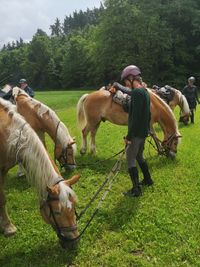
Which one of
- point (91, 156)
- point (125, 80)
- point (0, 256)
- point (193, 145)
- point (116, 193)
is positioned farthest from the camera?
point (193, 145)

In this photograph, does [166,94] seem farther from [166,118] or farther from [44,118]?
[44,118]

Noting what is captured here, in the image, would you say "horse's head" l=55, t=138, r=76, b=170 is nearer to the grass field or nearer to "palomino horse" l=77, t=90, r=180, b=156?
the grass field

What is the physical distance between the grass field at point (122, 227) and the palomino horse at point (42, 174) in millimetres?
474

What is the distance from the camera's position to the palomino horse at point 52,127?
7316mm

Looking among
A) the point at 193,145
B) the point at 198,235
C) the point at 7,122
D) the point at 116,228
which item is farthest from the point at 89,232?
the point at 193,145

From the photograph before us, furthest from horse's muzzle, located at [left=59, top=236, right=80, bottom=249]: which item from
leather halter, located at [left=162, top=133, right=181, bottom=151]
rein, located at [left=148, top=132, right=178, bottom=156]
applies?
leather halter, located at [left=162, top=133, right=181, bottom=151]

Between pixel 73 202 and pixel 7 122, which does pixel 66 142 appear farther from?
pixel 73 202

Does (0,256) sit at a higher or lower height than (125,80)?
lower

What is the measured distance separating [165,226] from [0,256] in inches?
91.1

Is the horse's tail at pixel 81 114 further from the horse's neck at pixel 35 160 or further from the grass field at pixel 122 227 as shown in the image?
the horse's neck at pixel 35 160

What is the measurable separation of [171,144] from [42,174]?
16.1 feet

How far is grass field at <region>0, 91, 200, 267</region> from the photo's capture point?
4.51 metres

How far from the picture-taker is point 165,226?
5.30 meters

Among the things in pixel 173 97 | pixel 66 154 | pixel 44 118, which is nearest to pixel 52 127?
pixel 44 118
